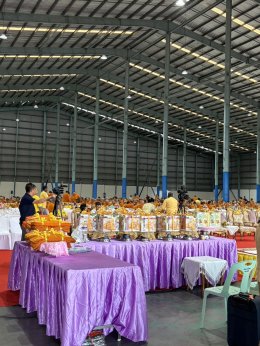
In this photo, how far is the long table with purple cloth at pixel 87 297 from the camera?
3764mm

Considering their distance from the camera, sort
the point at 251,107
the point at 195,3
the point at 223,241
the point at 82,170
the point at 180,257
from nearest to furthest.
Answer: the point at 180,257 → the point at 223,241 → the point at 195,3 → the point at 251,107 → the point at 82,170

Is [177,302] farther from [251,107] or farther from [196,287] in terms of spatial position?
[251,107]

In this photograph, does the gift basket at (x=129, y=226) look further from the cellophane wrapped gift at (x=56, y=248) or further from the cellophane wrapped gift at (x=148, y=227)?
the cellophane wrapped gift at (x=56, y=248)

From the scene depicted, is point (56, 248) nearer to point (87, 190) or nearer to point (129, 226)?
point (129, 226)

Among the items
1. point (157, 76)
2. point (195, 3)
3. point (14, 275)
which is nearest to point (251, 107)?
point (157, 76)

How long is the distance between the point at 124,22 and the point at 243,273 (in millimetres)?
14255

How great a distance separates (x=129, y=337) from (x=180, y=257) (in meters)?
2.44

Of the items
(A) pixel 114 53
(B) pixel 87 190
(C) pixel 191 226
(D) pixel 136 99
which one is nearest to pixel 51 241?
(C) pixel 191 226

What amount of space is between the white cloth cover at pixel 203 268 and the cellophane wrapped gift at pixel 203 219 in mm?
773

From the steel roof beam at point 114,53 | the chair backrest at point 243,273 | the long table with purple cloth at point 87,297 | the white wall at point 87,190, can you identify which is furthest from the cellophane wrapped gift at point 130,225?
the white wall at point 87,190

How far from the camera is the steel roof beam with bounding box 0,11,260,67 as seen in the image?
1430 centimetres

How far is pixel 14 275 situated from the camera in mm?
Answer: 5887

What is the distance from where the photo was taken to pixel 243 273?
4.77 metres

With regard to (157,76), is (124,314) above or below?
below
